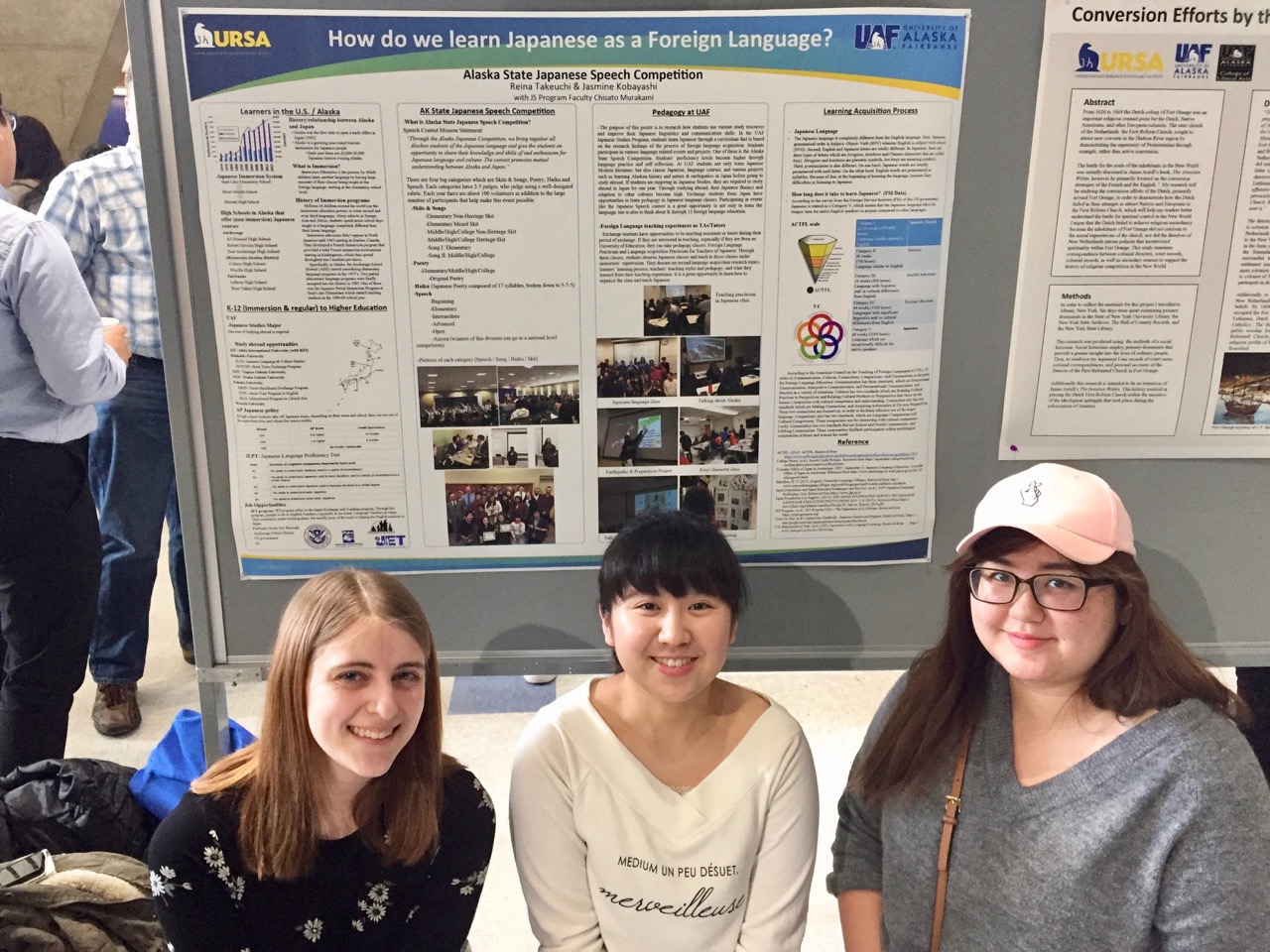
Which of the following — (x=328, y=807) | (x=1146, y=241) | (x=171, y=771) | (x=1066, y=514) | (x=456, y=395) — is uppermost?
(x=1146, y=241)

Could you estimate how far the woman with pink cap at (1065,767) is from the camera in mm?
1107

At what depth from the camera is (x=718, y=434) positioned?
155cm

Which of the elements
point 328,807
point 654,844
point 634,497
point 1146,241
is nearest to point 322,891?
point 328,807

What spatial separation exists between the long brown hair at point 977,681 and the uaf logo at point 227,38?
127cm

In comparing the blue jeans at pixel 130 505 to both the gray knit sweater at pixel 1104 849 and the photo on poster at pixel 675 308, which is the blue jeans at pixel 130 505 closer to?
the photo on poster at pixel 675 308

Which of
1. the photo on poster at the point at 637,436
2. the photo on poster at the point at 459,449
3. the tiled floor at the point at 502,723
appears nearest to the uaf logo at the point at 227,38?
the photo on poster at the point at 459,449

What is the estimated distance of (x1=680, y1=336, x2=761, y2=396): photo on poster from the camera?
1.51 meters

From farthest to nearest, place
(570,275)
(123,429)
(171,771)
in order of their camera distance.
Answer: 1. (123,429)
2. (171,771)
3. (570,275)

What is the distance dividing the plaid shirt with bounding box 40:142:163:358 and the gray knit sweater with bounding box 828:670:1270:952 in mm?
2265

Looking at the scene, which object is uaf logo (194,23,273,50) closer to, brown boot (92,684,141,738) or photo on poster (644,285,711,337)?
photo on poster (644,285,711,337)

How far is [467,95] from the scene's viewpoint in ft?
4.57

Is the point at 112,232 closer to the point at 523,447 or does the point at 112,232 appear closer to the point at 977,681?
the point at 523,447

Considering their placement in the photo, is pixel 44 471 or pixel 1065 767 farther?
pixel 44 471

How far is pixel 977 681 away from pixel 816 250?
2.34 feet
